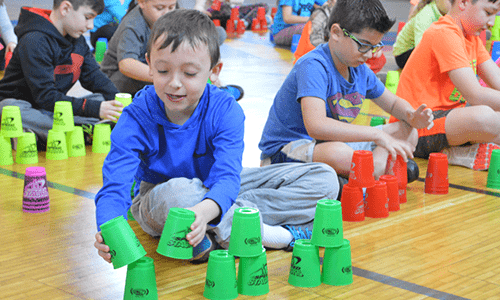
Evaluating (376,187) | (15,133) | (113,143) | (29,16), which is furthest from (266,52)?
(113,143)

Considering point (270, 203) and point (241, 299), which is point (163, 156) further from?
point (241, 299)

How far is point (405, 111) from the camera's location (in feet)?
7.54

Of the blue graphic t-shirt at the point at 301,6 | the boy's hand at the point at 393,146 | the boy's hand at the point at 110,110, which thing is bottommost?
the boy's hand at the point at 110,110

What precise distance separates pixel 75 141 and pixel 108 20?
3.58 metres

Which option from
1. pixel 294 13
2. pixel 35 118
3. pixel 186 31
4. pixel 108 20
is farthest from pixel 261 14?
pixel 186 31

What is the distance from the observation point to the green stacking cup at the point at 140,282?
51.6 inches

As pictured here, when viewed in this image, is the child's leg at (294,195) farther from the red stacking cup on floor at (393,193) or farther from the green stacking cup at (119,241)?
the green stacking cup at (119,241)

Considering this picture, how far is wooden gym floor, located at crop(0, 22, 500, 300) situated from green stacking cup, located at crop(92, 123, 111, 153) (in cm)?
31

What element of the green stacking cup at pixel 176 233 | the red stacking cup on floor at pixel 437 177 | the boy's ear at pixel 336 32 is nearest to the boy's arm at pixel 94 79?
the boy's ear at pixel 336 32

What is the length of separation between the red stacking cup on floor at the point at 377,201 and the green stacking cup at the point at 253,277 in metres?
0.70

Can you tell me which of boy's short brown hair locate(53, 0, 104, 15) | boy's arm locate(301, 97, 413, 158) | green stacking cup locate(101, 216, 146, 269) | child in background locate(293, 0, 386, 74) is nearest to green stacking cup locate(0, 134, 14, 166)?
boy's short brown hair locate(53, 0, 104, 15)

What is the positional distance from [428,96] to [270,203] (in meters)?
1.23

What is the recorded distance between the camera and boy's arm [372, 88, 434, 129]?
217cm

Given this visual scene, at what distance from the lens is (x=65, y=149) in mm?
2689
